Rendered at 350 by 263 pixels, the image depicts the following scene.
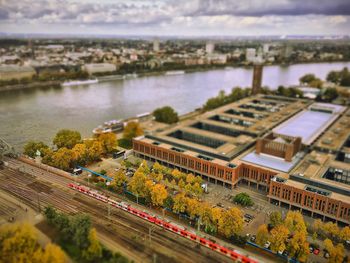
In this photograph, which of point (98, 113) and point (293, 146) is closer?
point (293, 146)

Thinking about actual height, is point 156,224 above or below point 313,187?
below

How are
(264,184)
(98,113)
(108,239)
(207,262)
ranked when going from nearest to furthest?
(207,262), (108,239), (264,184), (98,113)

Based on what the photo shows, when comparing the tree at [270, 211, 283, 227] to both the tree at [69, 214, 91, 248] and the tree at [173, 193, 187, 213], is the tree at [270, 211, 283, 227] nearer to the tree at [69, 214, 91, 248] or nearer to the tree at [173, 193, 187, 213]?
the tree at [173, 193, 187, 213]

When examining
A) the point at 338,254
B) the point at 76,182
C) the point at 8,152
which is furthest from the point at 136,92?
the point at 338,254

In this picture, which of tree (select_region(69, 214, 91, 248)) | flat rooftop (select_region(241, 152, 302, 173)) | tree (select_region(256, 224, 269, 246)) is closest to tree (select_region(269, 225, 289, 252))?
tree (select_region(256, 224, 269, 246))

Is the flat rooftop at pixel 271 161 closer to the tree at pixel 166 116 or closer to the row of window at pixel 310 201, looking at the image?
the row of window at pixel 310 201

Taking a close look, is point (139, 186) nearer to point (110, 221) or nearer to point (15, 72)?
point (110, 221)

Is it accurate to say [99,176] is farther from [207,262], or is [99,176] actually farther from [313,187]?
[313,187]
